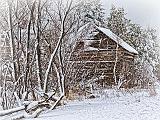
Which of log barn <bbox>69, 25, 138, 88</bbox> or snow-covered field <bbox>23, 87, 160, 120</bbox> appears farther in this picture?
log barn <bbox>69, 25, 138, 88</bbox>

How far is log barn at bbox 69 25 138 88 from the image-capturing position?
376 inches

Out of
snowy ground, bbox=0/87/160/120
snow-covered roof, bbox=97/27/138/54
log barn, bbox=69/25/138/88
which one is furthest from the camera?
log barn, bbox=69/25/138/88

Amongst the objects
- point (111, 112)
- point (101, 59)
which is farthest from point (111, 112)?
point (101, 59)

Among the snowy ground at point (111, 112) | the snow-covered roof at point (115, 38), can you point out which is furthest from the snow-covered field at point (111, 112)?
the snow-covered roof at point (115, 38)

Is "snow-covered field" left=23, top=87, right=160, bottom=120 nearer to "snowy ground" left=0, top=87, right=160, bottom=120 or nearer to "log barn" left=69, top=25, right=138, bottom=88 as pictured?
"snowy ground" left=0, top=87, right=160, bottom=120

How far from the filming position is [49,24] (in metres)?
8.30

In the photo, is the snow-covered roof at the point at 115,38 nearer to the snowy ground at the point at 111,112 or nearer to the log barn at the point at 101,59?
the log barn at the point at 101,59

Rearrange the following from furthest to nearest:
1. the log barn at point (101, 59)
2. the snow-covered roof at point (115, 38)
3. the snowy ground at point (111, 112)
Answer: the log barn at point (101, 59) < the snow-covered roof at point (115, 38) < the snowy ground at point (111, 112)

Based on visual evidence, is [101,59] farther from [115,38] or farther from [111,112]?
[111,112]

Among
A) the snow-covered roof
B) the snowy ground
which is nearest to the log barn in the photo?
the snow-covered roof

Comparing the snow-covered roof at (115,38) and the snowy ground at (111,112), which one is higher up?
the snow-covered roof at (115,38)

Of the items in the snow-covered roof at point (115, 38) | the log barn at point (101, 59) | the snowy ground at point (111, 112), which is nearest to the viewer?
the snowy ground at point (111, 112)

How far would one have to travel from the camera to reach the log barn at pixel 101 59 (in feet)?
31.3

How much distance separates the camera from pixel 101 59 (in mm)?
10586
